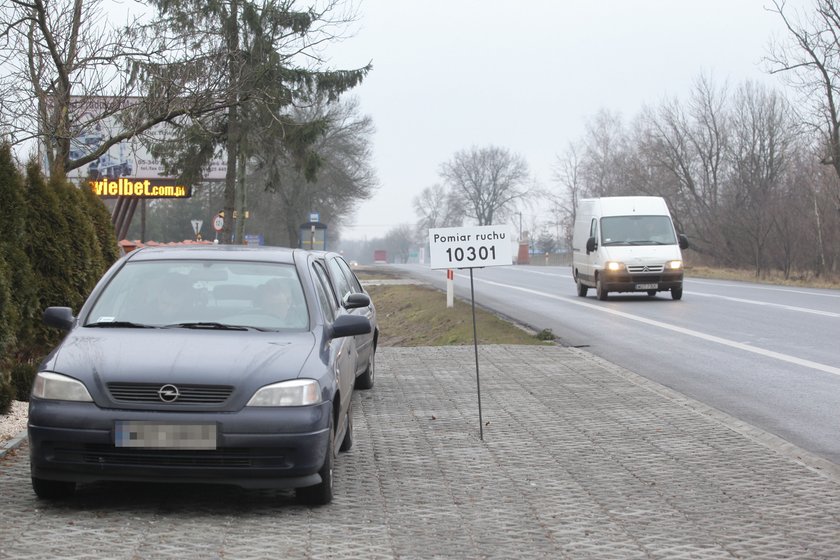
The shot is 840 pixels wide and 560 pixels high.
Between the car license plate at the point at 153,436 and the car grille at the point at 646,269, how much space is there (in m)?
21.8

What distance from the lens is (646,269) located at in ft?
87.4

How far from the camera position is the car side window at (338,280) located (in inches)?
363

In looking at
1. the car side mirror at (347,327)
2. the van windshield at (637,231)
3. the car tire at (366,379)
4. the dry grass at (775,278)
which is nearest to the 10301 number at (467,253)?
the car tire at (366,379)

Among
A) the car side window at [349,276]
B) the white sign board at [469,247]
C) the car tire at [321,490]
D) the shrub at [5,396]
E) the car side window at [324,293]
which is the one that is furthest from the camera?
the car side window at [349,276]

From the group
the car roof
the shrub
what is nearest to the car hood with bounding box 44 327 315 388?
the car roof

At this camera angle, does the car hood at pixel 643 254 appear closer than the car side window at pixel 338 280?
No

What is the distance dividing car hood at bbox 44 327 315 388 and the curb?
1.41 metres

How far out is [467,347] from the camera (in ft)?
52.8

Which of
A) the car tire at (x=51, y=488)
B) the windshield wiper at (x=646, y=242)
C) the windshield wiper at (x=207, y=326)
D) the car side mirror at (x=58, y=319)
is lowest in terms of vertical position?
the car tire at (x=51, y=488)

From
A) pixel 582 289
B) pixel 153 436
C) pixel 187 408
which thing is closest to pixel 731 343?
pixel 187 408

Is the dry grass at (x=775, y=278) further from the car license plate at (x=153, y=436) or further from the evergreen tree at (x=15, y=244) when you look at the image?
the car license plate at (x=153, y=436)

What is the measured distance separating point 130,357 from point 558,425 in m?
4.20

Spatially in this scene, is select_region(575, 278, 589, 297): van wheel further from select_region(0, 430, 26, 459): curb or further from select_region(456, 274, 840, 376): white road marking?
select_region(0, 430, 26, 459): curb

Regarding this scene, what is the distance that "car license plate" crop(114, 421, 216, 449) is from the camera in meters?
5.80
